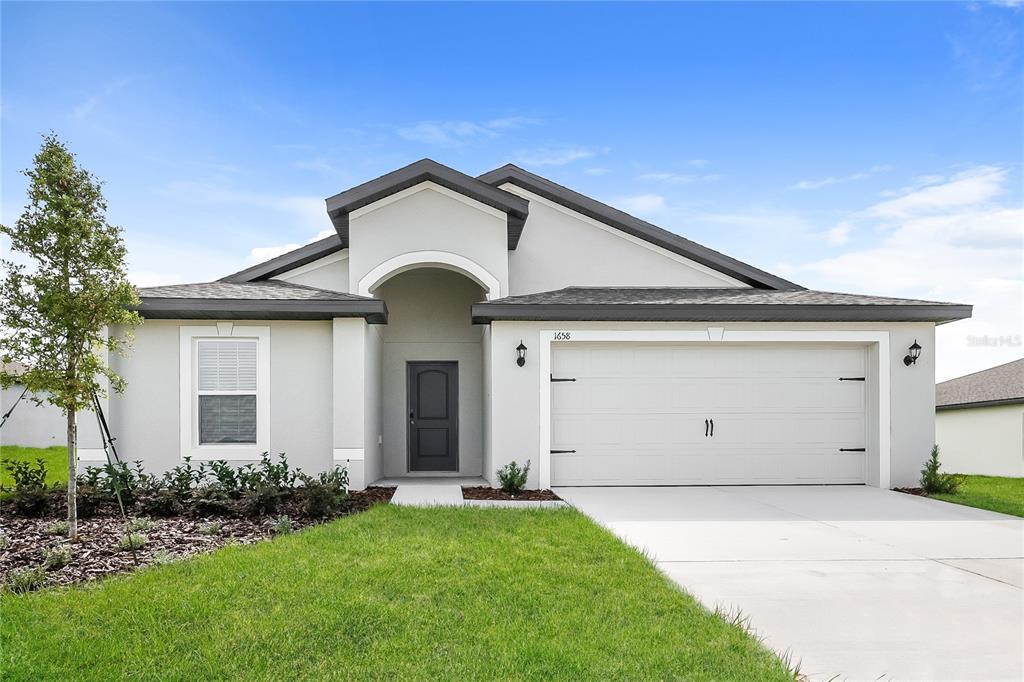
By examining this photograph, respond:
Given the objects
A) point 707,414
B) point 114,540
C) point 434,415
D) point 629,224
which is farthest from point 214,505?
point 629,224

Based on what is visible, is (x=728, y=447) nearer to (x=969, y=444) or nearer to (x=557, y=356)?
(x=557, y=356)

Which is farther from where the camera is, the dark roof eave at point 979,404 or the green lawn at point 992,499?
the dark roof eave at point 979,404

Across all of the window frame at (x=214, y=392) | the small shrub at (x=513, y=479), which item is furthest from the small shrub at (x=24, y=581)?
the small shrub at (x=513, y=479)

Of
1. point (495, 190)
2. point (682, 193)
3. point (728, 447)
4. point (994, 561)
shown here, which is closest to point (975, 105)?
point (682, 193)

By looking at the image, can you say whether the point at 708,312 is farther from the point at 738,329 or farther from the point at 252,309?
the point at 252,309

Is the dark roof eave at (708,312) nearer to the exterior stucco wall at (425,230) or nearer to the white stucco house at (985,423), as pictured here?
the exterior stucco wall at (425,230)

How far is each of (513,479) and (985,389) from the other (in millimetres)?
17755

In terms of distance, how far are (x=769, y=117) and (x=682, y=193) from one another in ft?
8.24

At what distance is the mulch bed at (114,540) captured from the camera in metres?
6.12

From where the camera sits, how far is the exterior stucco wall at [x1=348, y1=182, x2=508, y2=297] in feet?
38.5

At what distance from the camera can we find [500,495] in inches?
403

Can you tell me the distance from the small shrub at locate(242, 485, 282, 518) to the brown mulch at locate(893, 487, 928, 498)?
9127mm

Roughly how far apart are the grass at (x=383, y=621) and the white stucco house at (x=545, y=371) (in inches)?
185

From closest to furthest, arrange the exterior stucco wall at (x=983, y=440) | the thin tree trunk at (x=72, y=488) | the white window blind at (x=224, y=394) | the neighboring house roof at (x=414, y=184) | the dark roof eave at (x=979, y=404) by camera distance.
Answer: the thin tree trunk at (x=72, y=488) < the white window blind at (x=224, y=394) < the neighboring house roof at (x=414, y=184) < the dark roof eave at (x=979, y=404) < the exterior stucco wall at (x=983, y=440)
